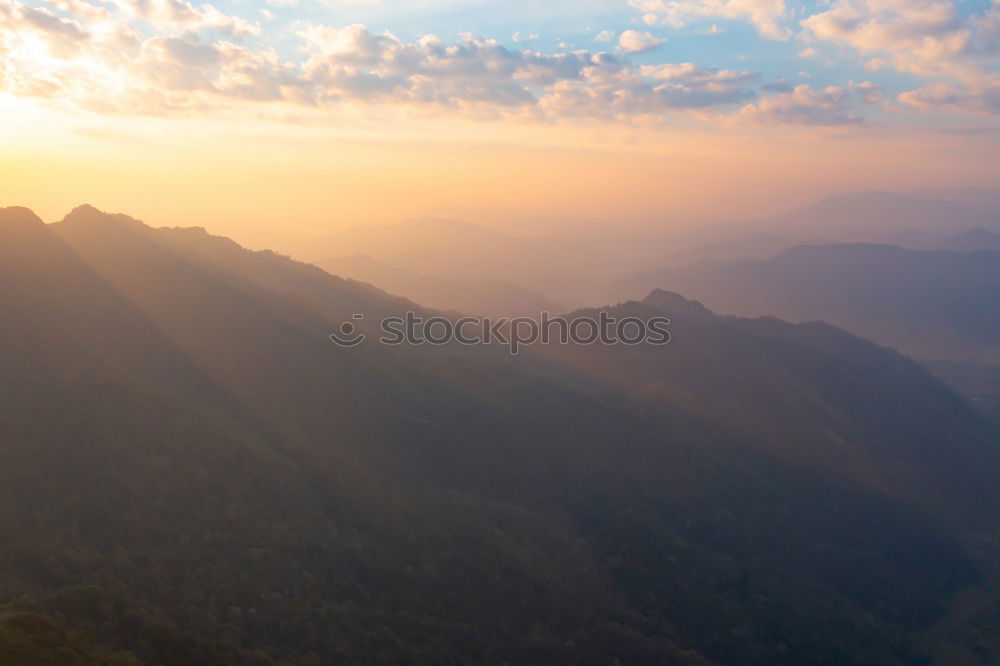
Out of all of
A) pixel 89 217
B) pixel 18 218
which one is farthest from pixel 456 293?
pixel 18 218

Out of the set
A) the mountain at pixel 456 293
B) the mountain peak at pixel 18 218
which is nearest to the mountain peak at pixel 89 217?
the mountain peak at pixel 18 218

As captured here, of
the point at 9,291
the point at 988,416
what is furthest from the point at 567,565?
the point at 988,416

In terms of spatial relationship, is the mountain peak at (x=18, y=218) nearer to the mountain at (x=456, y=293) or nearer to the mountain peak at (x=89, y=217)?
the mountain peak at (x=89, y=217)

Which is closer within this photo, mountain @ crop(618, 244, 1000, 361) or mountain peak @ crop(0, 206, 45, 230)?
mountain peak @ crop(0, 206, 45, 230)

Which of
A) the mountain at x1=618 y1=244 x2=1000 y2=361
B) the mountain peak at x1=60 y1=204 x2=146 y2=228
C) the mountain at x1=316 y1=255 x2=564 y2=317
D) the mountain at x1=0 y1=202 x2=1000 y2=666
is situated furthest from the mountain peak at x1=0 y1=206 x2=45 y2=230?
the mountain at x1=618 y1=244 x2=1000 y2=361

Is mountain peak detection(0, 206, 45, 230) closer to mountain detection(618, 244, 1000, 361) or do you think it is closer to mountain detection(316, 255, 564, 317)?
mountain detection(316, 255, 564, 317)

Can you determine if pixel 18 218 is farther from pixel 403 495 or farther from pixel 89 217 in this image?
pixel 403 495

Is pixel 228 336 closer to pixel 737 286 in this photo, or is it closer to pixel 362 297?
pixel 362 297

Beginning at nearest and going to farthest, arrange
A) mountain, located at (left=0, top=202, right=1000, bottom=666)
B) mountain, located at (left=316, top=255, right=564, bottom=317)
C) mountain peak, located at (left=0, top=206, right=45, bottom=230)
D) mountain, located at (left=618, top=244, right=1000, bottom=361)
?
1. mountain, located at (left=0, top=202, right=1000, bottom=666)
2. mountain peak, located at (left=0, top=206, right=45, bottom=230)
3. mountain, located at (left=316, top=255, right=564, bottom=317)
4. mountain, located at (left=618, top=244, right=1000, bottom=361)
